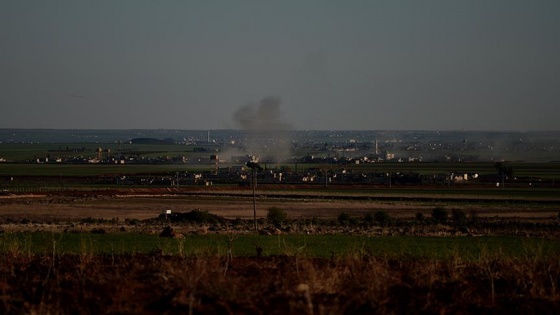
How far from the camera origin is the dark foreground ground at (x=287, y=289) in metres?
12.5

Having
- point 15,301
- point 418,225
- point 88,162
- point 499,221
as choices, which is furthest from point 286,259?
point 88,162

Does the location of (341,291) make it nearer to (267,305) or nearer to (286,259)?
(267,305)

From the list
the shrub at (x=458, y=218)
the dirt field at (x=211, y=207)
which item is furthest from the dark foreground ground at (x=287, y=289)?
the dirt field at (x=211, y=207)

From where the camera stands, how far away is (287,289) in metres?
13.2

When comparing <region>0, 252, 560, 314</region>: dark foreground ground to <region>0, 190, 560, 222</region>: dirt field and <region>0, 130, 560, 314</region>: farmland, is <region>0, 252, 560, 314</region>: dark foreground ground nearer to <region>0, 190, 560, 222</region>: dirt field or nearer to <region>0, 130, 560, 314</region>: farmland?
<region>0, 130, 560, 314</region>: farmland

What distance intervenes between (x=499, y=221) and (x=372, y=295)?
37483mm

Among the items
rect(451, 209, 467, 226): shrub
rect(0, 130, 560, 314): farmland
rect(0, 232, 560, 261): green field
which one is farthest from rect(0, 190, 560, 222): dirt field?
rect(0, 232, 560, 261): green field

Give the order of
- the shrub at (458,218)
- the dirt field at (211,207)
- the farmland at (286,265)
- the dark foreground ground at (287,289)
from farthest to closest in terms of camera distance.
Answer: the dirt field at (211,207)
the shrub at (458,218)
the farmland at (286,265)
the dark foreground ground at (287,289)

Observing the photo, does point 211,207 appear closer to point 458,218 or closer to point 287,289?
point 458,218

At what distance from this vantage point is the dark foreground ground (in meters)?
12.5

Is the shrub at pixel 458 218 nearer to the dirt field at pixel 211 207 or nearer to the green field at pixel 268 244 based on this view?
the dirt field at pixel 211 207

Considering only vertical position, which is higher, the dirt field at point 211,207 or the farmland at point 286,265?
the farmland at point 286,265

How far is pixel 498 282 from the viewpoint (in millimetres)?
14570

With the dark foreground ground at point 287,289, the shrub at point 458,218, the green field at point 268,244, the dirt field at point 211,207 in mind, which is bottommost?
the dirt field at point 211,207
